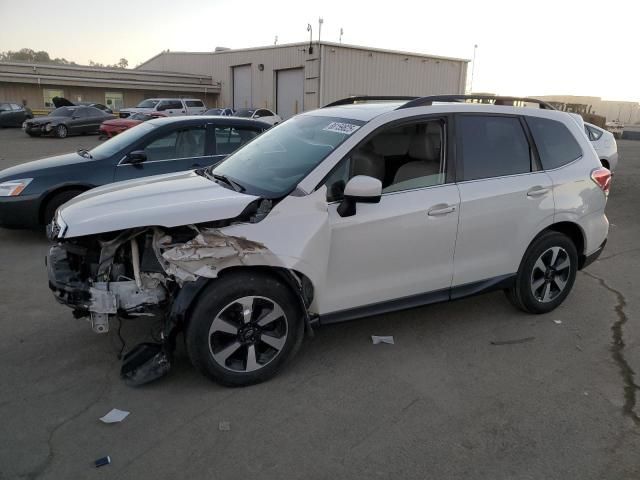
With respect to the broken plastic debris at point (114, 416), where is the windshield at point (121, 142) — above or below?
above

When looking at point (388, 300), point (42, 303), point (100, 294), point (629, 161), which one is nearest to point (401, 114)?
point (388, 300)

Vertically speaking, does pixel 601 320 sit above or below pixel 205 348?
below

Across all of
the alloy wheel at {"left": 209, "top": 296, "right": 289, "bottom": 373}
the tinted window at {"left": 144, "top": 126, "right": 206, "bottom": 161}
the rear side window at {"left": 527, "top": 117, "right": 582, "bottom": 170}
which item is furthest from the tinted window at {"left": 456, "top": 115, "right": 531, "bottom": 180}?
the tinted window at {"left": 144, "top": 126, "right": 206, "bottom": 161}

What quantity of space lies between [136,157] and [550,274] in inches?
196

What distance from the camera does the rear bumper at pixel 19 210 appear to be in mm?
6258

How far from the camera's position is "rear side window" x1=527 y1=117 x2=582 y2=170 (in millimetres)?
4426

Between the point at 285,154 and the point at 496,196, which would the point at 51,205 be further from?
the point at 496,196

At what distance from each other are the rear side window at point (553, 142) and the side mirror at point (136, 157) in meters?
4.60

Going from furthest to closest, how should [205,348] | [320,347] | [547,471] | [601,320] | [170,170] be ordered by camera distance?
1. [170,170]
2. [601,320]
3. [320,347]
4. [205,348]
5. [547,471]

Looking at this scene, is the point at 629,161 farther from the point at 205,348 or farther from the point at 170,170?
the point at 205,348

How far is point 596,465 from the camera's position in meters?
2.75

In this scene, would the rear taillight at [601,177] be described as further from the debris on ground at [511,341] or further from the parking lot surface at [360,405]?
the debris on ground at [511,341]

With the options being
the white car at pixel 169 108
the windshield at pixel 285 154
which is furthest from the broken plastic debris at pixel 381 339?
the white car at pixel 169 108

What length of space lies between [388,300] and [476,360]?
81cm
